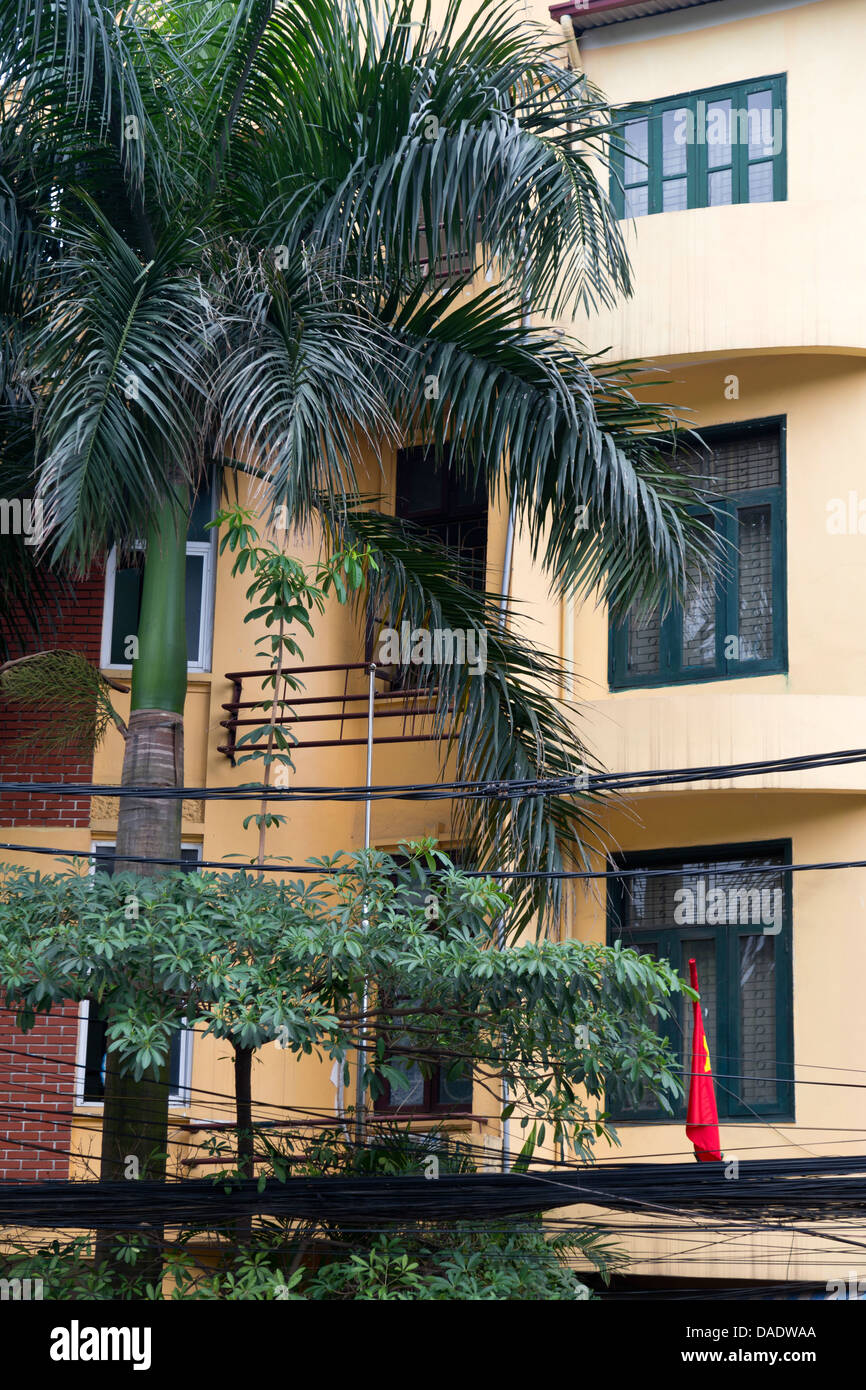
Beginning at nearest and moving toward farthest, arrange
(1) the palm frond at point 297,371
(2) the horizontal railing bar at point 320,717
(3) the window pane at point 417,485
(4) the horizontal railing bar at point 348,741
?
(1) the palm frond at point 297,371 → (4) the horizontal railing bar at point 348,741 → (2) the horizontal railing bar at point 320,717 → (3) the window pane at point 417,485

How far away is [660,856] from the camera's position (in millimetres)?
13625

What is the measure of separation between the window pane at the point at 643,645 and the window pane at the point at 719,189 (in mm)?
3390

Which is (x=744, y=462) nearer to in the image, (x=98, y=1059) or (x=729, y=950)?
(x=729, y=950)

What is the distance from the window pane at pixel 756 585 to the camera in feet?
44.6

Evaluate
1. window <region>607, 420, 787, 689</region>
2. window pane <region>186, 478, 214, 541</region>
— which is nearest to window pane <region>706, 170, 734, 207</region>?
window <region>607, 420, 787, 689</region>

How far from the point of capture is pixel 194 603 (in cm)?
1480

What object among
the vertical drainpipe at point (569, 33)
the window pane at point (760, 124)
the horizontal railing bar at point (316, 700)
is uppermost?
the vertical drainpipe at point (569, 33)

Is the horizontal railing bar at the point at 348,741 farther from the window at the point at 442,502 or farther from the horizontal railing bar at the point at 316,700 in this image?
the window at the point at 442,502

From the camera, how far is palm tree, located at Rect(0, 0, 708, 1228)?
10.5 metres

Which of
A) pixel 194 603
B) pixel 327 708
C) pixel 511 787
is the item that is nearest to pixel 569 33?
pixel 194 603

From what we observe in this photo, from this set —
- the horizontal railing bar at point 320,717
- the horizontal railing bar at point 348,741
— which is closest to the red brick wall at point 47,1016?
the horizontal railing bar at point 320,717

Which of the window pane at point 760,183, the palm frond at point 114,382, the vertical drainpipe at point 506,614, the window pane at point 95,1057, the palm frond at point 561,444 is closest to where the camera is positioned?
the palm frond at point 114,382

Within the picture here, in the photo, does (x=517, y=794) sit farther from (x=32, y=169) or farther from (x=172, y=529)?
(x=32, y=169)
